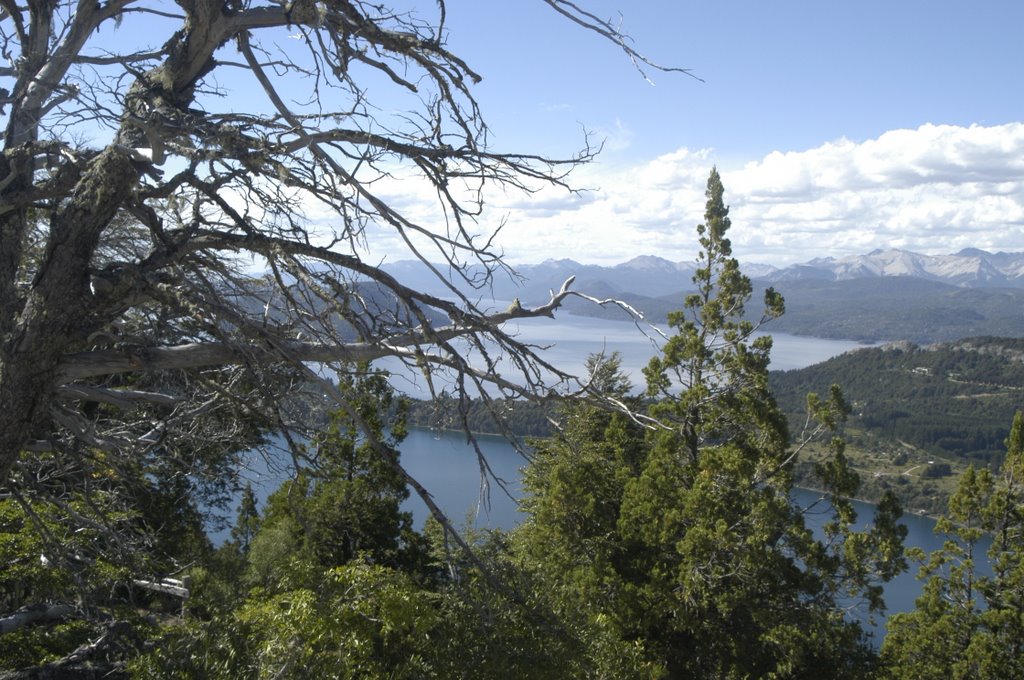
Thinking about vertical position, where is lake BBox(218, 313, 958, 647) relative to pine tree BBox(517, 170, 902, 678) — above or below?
below

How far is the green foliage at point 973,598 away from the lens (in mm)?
11234

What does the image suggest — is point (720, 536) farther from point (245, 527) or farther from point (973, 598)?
point (245, 527)

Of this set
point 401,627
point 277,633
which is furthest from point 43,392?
point 401,627

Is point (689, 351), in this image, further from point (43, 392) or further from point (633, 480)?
point (43, 392)

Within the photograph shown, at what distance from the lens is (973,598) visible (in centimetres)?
1197

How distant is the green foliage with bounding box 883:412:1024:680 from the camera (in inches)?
442

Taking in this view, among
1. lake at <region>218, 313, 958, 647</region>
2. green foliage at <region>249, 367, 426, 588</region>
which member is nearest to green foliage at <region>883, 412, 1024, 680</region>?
lake at <region>218, 313, 958, 647</region>

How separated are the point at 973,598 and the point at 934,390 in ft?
331

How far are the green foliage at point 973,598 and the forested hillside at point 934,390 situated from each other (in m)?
65.6

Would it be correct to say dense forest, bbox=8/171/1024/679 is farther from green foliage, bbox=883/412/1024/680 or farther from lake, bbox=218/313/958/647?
lake, bbox=218/313/958/647

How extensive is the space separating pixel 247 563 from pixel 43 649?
6.79 metres

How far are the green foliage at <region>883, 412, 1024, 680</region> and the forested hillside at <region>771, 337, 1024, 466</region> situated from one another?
215 feet

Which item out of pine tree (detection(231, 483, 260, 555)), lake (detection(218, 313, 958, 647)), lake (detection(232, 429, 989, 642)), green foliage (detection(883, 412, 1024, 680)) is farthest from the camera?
lake (detection(232, 429, 989, 642))

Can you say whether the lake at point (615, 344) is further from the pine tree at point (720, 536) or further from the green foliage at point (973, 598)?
the green foliage at point (973, 598)
